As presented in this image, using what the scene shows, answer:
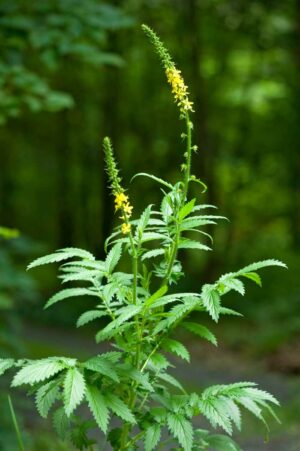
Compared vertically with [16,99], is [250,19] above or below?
above

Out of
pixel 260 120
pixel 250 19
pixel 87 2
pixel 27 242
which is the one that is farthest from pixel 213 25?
pixel 87 2

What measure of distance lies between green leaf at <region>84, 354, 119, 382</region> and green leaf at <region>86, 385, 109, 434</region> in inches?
2.6

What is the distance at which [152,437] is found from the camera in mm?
2471

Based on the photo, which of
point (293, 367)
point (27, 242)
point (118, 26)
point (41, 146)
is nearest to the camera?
point (118, 26)

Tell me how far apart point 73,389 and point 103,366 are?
0.16 meters

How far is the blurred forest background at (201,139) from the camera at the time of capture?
16.6m

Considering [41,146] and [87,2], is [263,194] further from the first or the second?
[87,2]

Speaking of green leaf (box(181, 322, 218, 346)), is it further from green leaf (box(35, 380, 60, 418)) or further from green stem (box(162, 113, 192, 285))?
green leaf (box(35, 380, 60, 418))

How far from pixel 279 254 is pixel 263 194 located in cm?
172

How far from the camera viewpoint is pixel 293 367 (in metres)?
11.3

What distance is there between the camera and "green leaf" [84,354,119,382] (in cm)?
233

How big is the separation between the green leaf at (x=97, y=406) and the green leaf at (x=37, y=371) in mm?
130

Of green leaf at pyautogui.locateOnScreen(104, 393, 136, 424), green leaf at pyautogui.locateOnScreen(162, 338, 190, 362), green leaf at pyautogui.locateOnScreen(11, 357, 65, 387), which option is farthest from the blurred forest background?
green leaf at pyautogui.locateOnScreen(11, 357, 65, 387)

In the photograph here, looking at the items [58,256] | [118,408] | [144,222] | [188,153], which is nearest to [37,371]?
[118,408]
